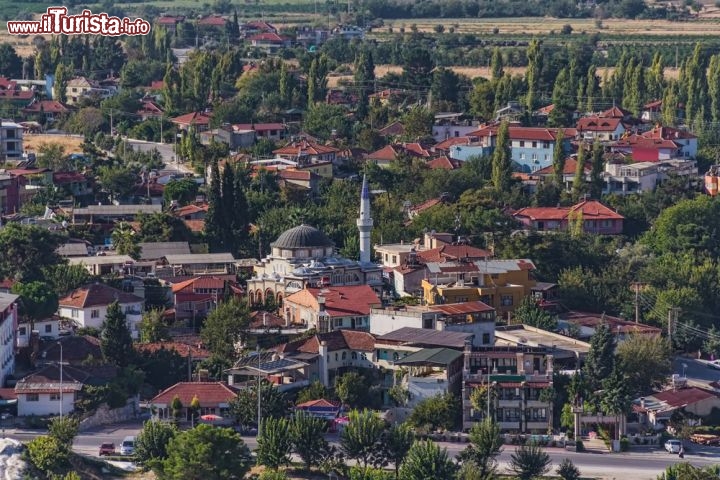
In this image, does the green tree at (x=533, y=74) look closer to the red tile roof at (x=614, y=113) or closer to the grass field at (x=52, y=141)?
the red tile roof at (x=614, y=113)

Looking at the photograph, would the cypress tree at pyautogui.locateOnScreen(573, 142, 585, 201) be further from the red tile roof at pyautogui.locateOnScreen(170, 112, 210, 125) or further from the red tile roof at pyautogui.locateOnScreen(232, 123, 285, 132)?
the red tile roof at pyautogui.locateOnScreen(170, 112, 210, 125)

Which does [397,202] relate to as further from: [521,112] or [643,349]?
[643,349]

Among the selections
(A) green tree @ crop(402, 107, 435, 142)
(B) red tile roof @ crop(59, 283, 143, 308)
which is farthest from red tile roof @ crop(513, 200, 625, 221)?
(B) red tile roof @ crop(59, 283, 143, 308)

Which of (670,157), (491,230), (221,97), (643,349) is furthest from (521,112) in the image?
(643,349)

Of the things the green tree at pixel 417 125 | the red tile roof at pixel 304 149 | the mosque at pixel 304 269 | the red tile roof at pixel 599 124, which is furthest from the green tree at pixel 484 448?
the green tree at pixel 417 125

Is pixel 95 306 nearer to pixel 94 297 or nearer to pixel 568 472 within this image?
pixel 94 297
